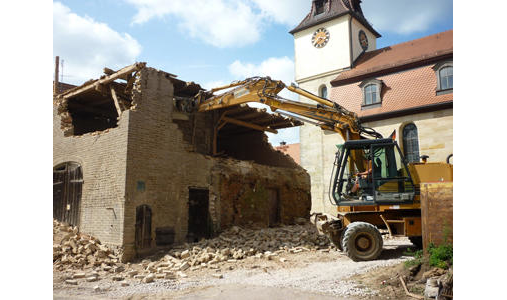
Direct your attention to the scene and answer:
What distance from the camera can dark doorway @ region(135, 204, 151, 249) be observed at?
39.4 ft

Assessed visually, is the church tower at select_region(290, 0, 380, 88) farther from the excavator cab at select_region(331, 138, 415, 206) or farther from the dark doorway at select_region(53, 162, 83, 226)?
the dark doorway at select_region(53, 162, 83, 226)

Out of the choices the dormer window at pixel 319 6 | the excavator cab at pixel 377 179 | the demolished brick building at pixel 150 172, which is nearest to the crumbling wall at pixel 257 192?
the demolished brick building at pixel 150 172

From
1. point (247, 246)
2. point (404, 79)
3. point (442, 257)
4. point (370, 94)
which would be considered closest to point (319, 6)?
point (370, 94)

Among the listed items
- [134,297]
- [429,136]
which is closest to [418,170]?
[134,297]

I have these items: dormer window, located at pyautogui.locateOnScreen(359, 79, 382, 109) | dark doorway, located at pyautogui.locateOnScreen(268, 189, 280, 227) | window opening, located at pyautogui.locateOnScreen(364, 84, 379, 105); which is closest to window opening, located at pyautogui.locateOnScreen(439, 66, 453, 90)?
dormer window, located at pyautogui.locateOnScreen(359, 79, 382, 109)

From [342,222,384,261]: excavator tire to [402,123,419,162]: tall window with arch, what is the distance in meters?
13.1

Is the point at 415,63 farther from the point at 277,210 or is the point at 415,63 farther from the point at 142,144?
the point at 142,144

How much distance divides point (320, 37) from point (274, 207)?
58.3 feet

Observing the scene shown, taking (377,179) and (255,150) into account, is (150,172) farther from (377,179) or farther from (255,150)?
(255,150)

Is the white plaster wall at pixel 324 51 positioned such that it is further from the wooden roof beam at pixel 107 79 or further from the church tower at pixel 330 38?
the wooden roof beam at pixel 107 79

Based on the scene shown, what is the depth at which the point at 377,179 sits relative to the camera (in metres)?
9.62

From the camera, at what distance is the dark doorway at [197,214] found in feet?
44.9

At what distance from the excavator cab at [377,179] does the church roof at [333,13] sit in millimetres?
21552
